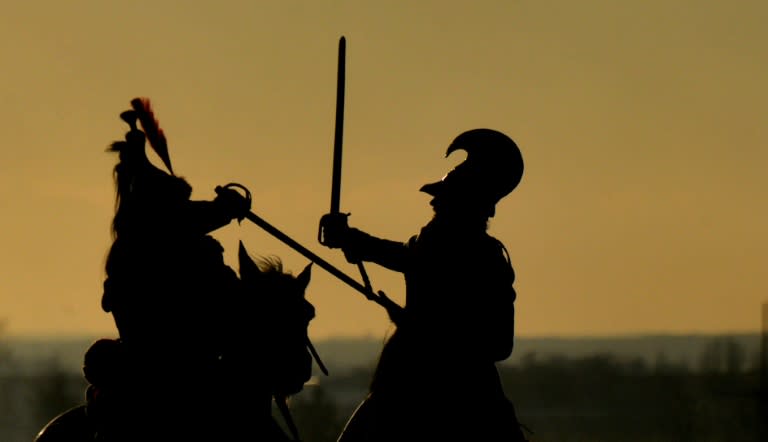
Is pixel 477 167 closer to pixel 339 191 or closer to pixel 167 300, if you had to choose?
pixel 339 191

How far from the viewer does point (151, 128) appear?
24422 millimetres

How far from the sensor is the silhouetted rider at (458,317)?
2458cm

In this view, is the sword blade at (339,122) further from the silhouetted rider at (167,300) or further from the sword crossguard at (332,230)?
the silhouetted rider at (167,300)

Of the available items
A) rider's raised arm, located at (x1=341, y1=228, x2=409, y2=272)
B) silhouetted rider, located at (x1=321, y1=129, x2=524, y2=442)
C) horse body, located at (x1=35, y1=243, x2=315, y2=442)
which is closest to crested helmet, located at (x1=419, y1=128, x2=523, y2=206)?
silhouetted rider, located at (x1=321, y1=129, x2=524, y2=442)

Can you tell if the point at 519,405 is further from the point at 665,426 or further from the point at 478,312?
the point at 478,312

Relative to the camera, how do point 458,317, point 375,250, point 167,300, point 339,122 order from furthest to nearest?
point 339,122 < point 375,250 < point 458,317 < point 167,300

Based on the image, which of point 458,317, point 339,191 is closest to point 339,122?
point 339,191

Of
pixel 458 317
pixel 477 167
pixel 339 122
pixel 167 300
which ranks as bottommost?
pixel 458 317

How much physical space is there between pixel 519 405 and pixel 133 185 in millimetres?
78312

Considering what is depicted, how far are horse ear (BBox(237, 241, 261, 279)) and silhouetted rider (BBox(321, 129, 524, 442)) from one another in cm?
135

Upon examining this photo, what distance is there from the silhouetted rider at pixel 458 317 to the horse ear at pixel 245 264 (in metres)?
1.35

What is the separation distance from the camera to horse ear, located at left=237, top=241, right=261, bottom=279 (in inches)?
942

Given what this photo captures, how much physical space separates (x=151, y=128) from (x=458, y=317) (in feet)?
8.44

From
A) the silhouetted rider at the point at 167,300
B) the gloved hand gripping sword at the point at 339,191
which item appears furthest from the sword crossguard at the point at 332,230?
the silhouetted rider at the point at 167,300
